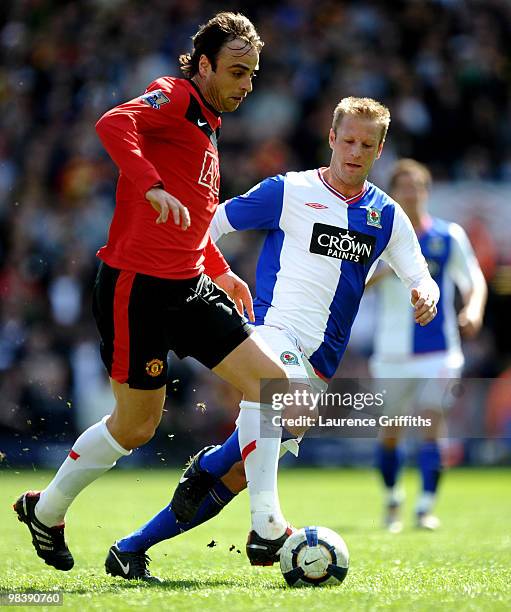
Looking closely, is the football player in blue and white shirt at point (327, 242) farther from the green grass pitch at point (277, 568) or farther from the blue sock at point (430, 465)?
the blue sock at point (430, 465)

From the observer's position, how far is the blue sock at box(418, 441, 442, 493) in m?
8.86

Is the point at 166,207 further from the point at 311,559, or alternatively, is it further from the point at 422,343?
the point at 422,343

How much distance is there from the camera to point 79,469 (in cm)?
513

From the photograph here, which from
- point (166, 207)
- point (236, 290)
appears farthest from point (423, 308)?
point (166, 207)

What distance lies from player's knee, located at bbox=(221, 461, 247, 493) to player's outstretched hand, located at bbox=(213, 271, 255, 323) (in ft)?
2.50

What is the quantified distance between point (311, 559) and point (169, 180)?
1.79 meters

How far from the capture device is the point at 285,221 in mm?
5734

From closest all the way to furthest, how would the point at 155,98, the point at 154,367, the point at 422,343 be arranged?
the point at 155,98 < the point at 154,367 < the point at 422,343

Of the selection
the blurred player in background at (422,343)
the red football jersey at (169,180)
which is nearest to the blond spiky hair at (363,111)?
the red football jersey at (169,180)

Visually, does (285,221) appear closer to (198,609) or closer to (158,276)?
(158,276)

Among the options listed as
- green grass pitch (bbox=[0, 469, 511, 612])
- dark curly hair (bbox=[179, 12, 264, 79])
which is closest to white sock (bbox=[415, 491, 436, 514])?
green grass pitch (bbox=[0, 469, 511, 612])

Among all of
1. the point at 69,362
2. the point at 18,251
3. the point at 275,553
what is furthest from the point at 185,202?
the point at 18,251

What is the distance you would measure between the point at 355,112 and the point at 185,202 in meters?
1.10

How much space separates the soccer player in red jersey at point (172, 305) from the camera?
4977 mm
